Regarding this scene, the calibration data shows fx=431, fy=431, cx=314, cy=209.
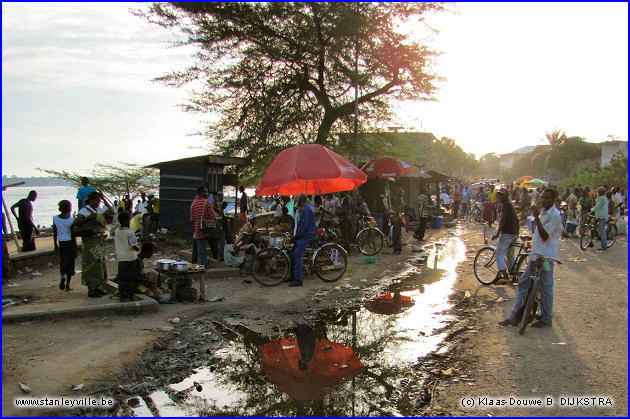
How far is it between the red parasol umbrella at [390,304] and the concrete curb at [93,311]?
3.44m

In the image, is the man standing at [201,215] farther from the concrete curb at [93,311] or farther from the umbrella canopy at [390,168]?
the umbrella canopy at [390,168]

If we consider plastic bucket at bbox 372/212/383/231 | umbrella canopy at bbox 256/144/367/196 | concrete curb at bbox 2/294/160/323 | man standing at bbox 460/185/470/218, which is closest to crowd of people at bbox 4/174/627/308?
plastic bucket at bbox 372/212/383/231

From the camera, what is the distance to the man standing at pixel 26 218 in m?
10.5

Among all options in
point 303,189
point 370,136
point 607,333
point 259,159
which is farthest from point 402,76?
point 607,333

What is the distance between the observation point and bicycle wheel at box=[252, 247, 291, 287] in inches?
342

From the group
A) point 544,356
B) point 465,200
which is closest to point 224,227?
point 544,356

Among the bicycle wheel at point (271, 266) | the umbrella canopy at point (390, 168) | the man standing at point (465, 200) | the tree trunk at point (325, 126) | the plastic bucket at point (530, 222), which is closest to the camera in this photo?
the plastic bucket at point (530, 222)

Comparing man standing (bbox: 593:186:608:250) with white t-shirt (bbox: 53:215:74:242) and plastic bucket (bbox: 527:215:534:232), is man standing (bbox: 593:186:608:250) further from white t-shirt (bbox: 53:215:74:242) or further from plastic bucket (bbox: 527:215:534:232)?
white t-shirt (bbox: 53:215:74:242)

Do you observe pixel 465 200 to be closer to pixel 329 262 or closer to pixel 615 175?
pixel 615 175

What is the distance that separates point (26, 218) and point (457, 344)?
415 inches

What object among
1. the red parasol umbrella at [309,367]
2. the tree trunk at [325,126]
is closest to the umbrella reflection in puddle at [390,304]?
the red parasol umbrella at [309,367]

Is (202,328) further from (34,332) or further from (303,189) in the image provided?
(303,189)

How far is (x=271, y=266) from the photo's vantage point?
8.77 meters

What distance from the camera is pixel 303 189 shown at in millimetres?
11266
